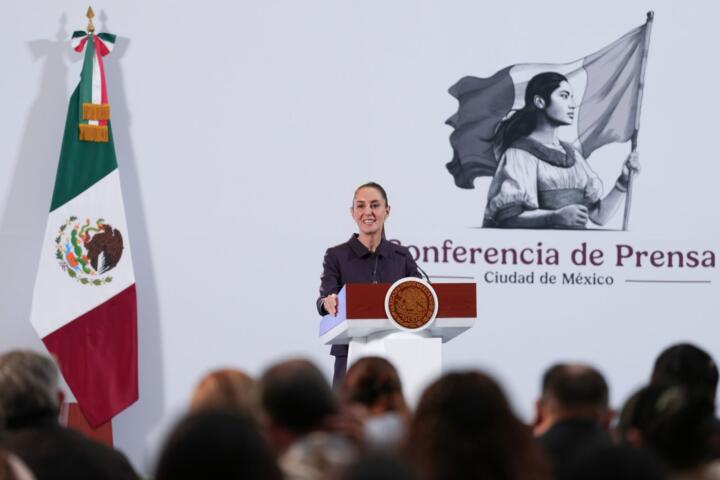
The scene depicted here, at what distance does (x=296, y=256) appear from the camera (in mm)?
7477

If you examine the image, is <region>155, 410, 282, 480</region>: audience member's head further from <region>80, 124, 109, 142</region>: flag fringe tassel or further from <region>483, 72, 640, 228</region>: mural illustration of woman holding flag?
<region>483, 72, 640, 228</region>: mural illustration of woman holding flag

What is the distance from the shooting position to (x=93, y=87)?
701 centimetres

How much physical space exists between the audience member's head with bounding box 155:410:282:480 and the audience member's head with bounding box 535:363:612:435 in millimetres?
1573

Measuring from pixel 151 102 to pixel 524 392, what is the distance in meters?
2.87

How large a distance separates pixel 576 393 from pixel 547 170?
4838 mm

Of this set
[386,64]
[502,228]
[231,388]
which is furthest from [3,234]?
[231,388]

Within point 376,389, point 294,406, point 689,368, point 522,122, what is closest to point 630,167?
point 522,122

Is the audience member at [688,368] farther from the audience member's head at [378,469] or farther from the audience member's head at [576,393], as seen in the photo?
the audience member's head at [378,469]

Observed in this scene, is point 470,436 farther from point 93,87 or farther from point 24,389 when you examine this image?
point 93,87

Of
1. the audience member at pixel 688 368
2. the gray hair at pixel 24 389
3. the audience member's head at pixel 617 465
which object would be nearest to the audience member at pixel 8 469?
the audience member's head at pixel 617 465

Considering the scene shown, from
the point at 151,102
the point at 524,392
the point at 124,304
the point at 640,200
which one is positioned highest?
the point at 151,102

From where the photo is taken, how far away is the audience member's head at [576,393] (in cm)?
318

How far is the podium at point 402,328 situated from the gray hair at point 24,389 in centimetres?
203

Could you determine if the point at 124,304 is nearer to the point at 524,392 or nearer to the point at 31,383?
the point at 524,392
